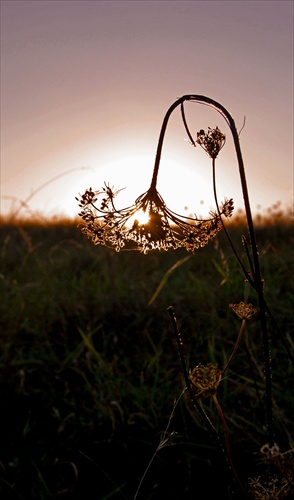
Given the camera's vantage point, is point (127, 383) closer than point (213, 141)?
No

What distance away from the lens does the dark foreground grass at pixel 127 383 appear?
2.64m

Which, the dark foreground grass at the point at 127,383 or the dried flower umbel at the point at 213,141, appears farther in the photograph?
the dark foreground grass at the point at 127,383

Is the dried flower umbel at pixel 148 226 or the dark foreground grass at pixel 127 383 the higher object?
the dried flower umbel at pixel 148 226

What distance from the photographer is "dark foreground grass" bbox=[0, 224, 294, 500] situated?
264cm

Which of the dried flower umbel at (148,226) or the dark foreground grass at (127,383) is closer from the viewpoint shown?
the dried flower umbel at (148,226)

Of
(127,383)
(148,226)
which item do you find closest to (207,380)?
(148,226)

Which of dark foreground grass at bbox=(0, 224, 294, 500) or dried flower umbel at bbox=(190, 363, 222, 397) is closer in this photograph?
dried flower umbel at bbox=(190, 363, 222, 397)

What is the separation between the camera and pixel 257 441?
2629mm

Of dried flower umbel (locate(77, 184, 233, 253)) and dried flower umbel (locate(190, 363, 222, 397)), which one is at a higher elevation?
dried flower umbel (locate(77, 184, 233, 253))

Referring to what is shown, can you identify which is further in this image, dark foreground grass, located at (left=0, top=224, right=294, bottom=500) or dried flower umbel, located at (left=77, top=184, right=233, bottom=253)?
dark foreground grass, located at (left=0, top=224, right=294, bottom=500)

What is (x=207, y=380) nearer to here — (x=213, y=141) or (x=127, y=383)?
(x=213, y=141)

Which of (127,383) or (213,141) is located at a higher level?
(213,141)

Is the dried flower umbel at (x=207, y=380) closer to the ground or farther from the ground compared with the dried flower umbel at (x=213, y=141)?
closer to the ground

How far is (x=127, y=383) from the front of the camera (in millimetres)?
3121
